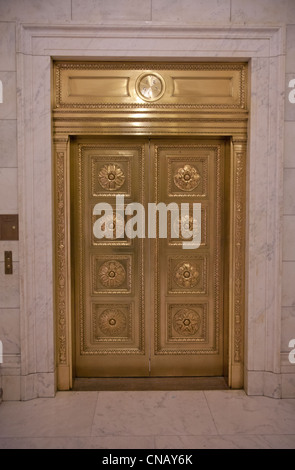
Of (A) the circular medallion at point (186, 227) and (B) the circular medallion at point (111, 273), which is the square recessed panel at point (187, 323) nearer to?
(B) the circular medallion at point (111, 273)

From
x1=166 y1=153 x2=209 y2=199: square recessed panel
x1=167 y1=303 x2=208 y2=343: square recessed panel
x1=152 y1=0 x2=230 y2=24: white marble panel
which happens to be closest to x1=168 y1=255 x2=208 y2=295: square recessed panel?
x1=167 y1=303 x2=208 y2=343: square recessed panel

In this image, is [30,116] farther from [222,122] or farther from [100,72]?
[222,122]

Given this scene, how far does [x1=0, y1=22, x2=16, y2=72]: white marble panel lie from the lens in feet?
11.0

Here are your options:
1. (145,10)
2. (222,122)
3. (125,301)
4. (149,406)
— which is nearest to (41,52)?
(145,10)

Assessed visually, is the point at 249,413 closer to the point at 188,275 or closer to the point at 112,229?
the point at 188,275

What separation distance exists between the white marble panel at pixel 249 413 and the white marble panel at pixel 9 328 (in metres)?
1.73

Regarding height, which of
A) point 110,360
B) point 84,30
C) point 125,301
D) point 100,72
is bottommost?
point 110,360

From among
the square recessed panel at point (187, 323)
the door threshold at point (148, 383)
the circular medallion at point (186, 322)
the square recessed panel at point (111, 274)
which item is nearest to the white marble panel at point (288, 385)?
the door threshold at point (148, 383)

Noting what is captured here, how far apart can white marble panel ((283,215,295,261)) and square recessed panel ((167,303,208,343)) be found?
34.8 inches

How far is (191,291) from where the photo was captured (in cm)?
387

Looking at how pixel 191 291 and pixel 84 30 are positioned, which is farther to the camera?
pixel 191 291
